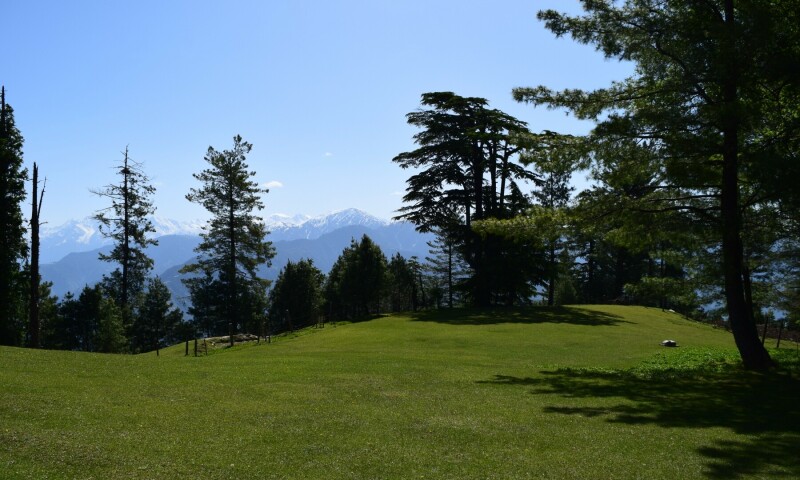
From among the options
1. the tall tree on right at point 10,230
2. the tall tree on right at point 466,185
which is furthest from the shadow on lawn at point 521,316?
the tall tree on right at point 10,230

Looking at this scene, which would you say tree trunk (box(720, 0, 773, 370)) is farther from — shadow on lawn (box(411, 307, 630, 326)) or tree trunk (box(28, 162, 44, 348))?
tree trunk (box(28, 162, 44, 348))

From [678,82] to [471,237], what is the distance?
29.2m

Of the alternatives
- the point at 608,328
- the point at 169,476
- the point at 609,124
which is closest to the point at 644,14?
the point at 609,124

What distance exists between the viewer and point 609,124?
15.3m

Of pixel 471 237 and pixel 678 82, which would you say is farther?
pixel 471 237

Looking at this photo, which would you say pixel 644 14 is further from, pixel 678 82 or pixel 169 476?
pixel 169 476

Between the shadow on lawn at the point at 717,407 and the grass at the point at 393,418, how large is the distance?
45 millimetres

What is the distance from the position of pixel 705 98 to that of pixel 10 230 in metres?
37.2

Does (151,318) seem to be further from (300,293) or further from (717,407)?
(717,407)

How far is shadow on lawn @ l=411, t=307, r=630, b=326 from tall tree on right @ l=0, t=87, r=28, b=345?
2456 centimetres

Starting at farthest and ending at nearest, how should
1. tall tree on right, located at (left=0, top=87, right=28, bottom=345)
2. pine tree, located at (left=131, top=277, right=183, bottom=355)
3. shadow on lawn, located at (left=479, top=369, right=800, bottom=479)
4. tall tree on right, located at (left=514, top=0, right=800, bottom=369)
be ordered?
pine tree, located at (left=131, top=277, right=183, bottom=355) < tall tree on right, located at (left=0, top=87, right=28, bottom=345) < tall tree on right, located at (left=514, top=0, right=800, bottom=369) < shadow on lawn, located at (left=479, top=369, right=800, bottom=479)

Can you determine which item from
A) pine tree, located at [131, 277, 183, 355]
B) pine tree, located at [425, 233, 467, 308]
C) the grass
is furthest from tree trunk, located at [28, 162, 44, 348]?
pine tree, located at [131, 277, 183, 355]

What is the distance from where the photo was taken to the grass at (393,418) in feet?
24.2

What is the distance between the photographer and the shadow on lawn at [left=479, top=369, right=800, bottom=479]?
797cm
